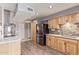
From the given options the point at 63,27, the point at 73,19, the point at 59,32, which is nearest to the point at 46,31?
the point at 59,32

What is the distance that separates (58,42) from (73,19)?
1.63 meters

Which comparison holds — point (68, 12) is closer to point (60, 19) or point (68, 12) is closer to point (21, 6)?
point (60, 19)

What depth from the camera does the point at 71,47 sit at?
5.48 metres

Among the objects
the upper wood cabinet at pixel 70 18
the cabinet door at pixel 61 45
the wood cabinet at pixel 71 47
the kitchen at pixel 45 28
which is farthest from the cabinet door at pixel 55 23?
the wood cabinet at pixel 71 47

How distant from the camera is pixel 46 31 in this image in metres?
9.43

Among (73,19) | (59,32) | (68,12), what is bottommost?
(59,32)

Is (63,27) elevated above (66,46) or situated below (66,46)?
above

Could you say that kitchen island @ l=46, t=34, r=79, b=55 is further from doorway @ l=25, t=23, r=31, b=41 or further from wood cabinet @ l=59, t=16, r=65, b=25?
doorway @ l=25, t=23, r=31, b=41

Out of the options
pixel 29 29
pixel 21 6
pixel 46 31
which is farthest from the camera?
pixel 29 29

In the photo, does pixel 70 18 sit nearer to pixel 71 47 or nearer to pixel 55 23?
pixel 71 47

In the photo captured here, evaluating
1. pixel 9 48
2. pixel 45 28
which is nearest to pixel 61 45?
pixel 9 48

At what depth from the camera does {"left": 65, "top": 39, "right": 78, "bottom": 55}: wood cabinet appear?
17.1 feet

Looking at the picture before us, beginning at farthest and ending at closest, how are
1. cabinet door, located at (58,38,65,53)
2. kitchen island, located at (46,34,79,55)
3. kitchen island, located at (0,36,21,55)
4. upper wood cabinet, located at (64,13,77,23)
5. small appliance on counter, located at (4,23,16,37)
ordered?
small appliance on counter, located at (4,23,16,37)
cabinet door, located at (58,38,65,53)
upper wood cabinet, located at (64,13,77,23)
kitchen island, located at (46,34,79,55)
kitchen island, located at (0,36,21,55)

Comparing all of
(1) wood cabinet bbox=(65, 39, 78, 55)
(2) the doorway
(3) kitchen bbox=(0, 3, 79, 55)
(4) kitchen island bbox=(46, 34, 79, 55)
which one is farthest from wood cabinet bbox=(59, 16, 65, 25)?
(2) the doorway
